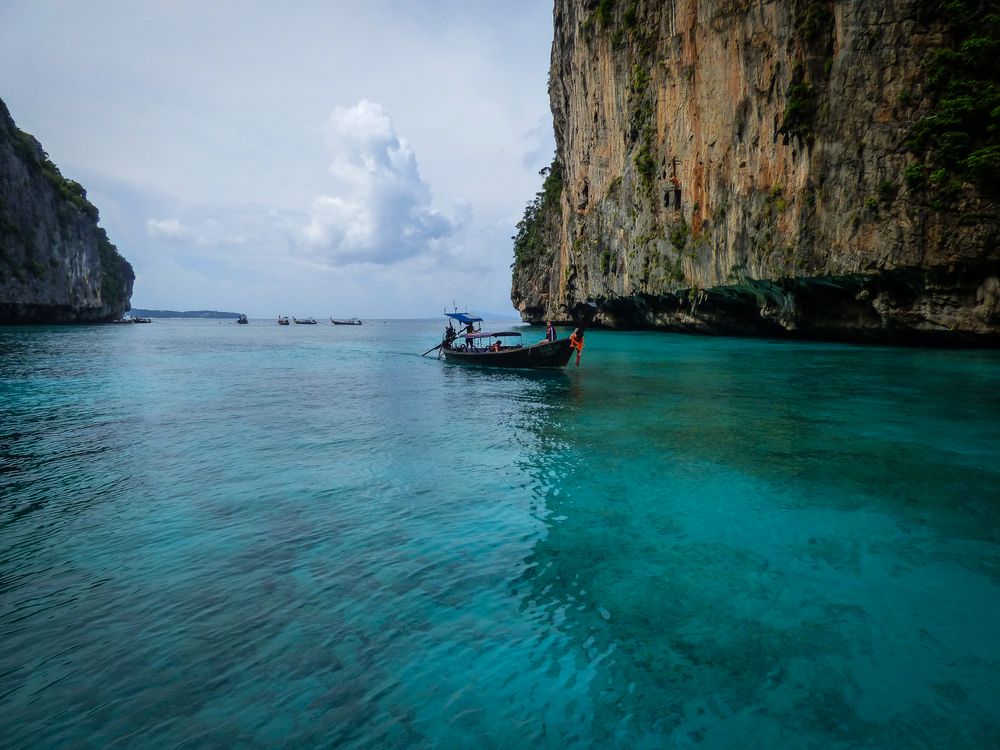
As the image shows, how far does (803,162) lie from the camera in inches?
1046

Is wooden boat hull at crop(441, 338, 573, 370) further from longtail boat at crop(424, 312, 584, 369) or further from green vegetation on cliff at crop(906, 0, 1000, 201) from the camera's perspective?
green vegetation on cliff at crop(906, 0, 1000, 201)

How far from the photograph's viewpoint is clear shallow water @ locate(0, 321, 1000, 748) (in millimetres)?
3928

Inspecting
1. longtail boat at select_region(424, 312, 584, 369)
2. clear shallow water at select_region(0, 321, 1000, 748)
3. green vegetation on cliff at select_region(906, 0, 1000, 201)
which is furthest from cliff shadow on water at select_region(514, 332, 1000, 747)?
green vegetation on cliff at select_region(906, 0, 1000, 201)

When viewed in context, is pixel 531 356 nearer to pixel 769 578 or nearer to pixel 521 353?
pixel 521 353

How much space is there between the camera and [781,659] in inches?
175

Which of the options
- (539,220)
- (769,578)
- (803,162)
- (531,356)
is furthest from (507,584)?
(539,220)

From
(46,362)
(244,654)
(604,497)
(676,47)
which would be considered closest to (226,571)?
(244,654)

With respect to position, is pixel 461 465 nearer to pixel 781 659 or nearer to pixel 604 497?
pixel 604 497

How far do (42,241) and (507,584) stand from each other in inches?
2916

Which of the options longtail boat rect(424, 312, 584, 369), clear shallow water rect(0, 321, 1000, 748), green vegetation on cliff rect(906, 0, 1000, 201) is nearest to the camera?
clear shallow water rect(0, 321, 1000, 748)

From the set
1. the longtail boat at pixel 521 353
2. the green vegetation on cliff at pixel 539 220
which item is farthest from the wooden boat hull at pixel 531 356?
the green vegetation on cliff at pixel 539 220

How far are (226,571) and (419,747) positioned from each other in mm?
3525

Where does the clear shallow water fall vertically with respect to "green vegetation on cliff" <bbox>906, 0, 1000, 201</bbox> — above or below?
below

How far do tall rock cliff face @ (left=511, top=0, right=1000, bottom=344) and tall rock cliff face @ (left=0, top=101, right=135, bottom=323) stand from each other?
5691cm
